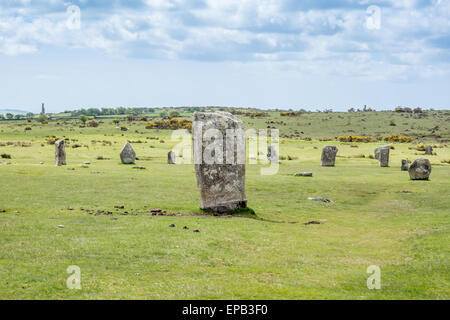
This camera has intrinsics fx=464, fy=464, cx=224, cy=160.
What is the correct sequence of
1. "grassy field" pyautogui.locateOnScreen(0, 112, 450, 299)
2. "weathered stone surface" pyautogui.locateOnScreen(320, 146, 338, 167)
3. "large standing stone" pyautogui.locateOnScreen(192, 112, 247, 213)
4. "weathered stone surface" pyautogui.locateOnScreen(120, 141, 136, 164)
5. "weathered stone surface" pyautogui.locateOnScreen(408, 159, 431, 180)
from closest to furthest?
"grassy field" pyautogui.locateOnScreen(0, 112, 450, 299)
"large standing stone" pyautogui.locateOnScreen(192, 112, 247, 213)
"weathered stone surface" pyautogui.locateOnScreen(408, 159, 431, 180)
"weathered stone surface" pyautogui.locateOnScreen(120, 141, 136, 164)
"weathered stone surface" pyautogui.locateOnScreen(320, 146, 338, 167)

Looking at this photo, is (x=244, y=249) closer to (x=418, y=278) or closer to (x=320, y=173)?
(x=418, y=278)

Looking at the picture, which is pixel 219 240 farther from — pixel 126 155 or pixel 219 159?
pixel 126 155

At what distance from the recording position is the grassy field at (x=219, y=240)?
9906mm

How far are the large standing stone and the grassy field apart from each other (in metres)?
1.30

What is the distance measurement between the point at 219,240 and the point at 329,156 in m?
31.4

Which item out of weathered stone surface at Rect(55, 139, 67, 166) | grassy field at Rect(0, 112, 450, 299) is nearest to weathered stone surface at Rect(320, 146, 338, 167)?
grassy field at Rect(0, 112, 450, 299)

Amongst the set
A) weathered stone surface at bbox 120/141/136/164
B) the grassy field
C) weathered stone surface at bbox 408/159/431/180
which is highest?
weathered stone surface at bbox 120/141/136/164

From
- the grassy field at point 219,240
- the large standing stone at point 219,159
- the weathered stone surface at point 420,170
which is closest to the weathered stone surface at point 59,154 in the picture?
the grassy field at point 219,240

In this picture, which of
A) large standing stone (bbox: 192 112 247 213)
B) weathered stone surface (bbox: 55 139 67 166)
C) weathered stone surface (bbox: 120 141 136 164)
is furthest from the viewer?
weathered stone surface (bbox: 120 141 136 164)

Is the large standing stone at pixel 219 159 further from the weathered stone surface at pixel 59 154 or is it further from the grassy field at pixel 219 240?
the weathered stone surface at pixel 59 154

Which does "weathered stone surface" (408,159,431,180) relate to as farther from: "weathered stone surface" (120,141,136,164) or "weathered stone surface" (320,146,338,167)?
"weathered stone surface" (120,141,136,164)

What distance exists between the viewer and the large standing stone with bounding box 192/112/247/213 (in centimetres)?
1941

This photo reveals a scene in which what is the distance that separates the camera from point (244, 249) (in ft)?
45.1

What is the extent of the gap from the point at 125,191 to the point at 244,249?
13.0 meters
